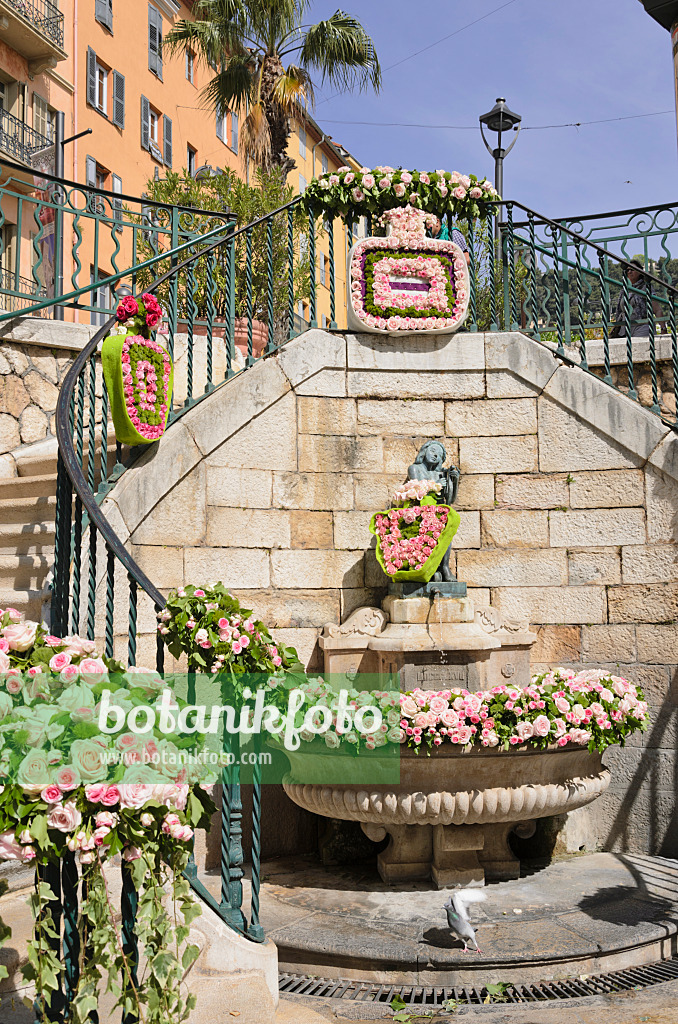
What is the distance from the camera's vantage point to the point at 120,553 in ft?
11.7

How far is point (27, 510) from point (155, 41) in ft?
62.3

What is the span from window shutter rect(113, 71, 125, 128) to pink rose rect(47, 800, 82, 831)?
19251mm

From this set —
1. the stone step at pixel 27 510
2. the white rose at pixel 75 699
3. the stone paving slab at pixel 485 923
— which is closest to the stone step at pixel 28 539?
the stone step at pixel 27 510

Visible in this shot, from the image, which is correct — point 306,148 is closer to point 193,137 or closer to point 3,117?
point 193,137

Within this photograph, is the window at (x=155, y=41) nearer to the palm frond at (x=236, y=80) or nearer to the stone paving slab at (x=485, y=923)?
the palm frond at (x=236, y=80)

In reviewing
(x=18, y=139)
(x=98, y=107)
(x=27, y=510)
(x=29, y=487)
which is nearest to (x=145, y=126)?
(x=98, y=107)

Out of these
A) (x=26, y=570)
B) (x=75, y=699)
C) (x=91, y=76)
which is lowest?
(x=75, y=699)

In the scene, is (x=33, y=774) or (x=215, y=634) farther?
(x=215, y=634)

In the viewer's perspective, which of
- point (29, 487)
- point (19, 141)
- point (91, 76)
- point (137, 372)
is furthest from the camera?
point (91, 76)

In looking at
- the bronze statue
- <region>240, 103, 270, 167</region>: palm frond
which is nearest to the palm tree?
<region>240, 103, 270, 167</region>: palm frond

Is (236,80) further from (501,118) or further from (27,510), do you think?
(27,510)

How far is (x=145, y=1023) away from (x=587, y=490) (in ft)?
15.6

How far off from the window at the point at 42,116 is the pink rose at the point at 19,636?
1733 centimetres

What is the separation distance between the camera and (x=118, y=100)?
62.3ft
